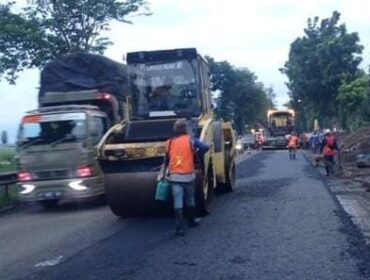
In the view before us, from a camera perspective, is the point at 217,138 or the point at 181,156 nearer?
the point at 181,156

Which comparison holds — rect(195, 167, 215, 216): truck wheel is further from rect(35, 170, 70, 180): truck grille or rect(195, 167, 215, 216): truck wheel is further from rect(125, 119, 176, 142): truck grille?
rect(35, 170, 70, 180): truck grille

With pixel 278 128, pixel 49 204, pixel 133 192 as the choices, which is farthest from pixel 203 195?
pixel 278 128

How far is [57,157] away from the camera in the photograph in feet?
48.8

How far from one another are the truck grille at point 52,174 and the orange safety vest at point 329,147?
10.4m

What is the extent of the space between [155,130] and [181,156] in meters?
2.45

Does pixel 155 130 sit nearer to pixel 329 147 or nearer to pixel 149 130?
pixel 149 130

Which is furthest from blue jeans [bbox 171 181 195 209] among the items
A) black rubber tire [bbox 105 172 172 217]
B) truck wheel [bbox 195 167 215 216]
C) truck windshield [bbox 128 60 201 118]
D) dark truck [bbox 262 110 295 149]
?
dark truck [bbox 262 110 295 149]

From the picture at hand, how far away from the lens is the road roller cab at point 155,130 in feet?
40.3

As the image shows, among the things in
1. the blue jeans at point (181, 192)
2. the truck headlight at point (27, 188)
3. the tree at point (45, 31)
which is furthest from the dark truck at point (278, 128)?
the blue jeans at point (181, 192)

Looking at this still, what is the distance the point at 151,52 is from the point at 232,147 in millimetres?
3905

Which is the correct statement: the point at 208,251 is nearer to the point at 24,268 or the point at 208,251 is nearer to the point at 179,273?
the point at 179,273

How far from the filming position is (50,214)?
14953 millimetres

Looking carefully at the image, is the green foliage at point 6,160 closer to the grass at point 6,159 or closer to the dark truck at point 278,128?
the grass at point 6,159

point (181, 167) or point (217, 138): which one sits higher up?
point (217, 138)
